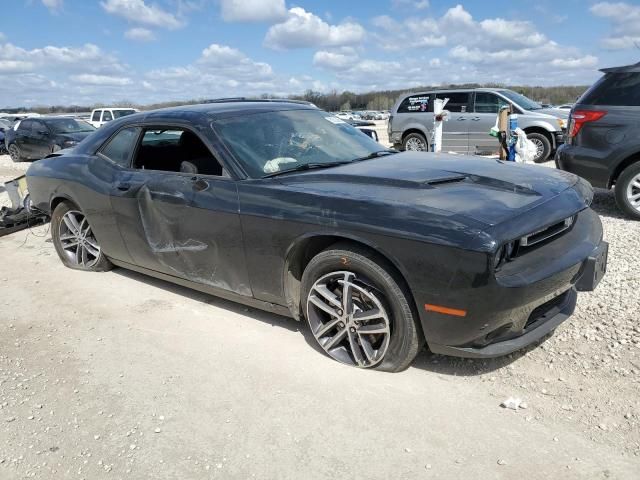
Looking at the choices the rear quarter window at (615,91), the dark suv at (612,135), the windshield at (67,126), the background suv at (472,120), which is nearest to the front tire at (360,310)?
the dark suv at (612,135)

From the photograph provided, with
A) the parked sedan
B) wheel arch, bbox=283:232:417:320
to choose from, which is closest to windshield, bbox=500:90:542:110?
wheel arch, bbox=283:232:417:320

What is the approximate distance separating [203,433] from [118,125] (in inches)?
124

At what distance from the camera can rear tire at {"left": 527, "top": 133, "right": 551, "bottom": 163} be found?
495 inches

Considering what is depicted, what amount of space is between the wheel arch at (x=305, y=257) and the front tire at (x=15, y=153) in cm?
1840

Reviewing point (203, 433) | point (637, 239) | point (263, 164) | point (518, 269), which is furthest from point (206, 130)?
point (637, 239)

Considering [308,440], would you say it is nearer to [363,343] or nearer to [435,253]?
[363,343]

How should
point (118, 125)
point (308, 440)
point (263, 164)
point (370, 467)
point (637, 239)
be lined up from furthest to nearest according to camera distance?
1. point (637, 239)
2. point (118, 125)
3. point (263, 164)
4. point (308, 440)
5. point (370, 467)

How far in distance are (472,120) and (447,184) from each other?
11.0m

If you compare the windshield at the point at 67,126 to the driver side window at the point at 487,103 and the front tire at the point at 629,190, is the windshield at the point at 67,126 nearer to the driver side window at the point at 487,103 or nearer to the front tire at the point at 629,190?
the driver side window at the point at 487,103

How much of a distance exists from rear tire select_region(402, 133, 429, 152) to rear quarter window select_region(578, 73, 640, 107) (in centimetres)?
768

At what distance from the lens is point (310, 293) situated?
11.0 feet

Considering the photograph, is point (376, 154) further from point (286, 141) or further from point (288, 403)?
point (288, 403)

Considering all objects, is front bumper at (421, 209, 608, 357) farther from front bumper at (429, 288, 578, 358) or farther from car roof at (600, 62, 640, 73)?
car roof at (600, 62, 640, 73)

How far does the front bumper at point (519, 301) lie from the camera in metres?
2.66
